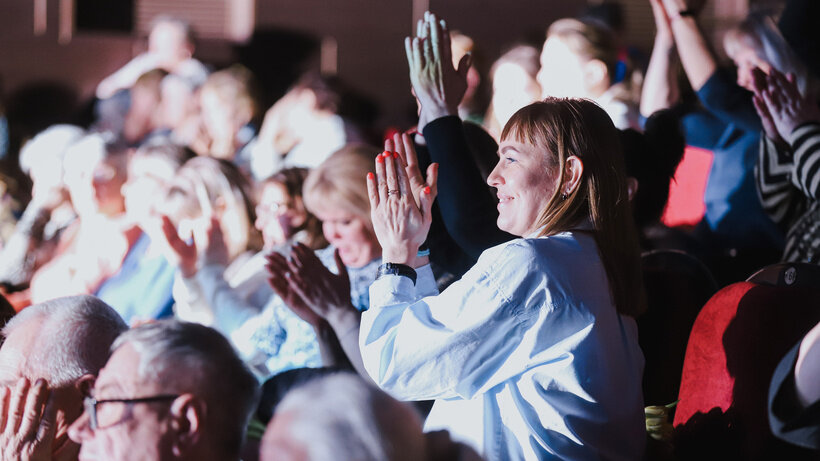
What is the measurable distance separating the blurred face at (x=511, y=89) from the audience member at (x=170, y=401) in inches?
71.5

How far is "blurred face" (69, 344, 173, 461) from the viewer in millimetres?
1536

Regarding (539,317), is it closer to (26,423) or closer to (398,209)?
(398,209)

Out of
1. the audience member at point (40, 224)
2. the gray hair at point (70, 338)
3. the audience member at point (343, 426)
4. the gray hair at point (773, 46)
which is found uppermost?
the gray hair at point (773, 46)

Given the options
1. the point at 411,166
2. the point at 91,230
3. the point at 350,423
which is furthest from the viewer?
the point at 91,230

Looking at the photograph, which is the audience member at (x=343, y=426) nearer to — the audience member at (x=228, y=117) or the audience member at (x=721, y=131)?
the audience member at (x=721, y=131)

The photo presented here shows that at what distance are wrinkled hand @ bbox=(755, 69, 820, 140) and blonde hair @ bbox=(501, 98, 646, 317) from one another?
2.93 ft

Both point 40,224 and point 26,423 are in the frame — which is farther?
point 40,224

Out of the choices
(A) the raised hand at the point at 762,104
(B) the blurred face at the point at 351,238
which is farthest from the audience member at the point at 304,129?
(A) the raised hand at the point at 762,104

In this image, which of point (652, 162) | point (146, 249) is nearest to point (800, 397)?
point (652, 162)

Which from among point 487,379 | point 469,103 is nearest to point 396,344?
point 487,379

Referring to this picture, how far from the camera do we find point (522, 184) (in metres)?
1.95

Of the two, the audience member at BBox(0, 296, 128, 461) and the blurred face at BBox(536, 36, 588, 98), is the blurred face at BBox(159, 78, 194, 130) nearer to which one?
the blurred face at BBox(536, 36, 588, 98)

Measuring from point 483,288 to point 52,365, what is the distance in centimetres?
89

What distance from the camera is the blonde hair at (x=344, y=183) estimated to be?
2900 mm
